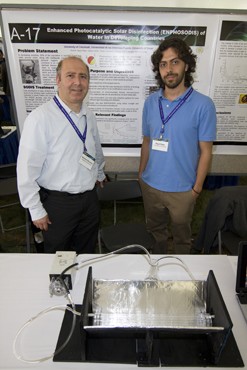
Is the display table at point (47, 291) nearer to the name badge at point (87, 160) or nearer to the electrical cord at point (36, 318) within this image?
the electrical cord at point (36, 318)

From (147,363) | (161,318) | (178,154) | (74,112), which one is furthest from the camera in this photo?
(178,154)

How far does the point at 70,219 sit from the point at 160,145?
76 centimetres

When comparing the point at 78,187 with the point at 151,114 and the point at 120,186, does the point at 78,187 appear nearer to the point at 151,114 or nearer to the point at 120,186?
the point at 120,186

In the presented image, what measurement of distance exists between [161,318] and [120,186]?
1.29m

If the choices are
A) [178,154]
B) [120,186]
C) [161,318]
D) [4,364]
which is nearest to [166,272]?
[161,318]

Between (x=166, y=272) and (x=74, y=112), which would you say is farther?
(x=74, y=112)

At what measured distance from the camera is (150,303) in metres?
1.03

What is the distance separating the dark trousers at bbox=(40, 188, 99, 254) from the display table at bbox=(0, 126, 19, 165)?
1849mm

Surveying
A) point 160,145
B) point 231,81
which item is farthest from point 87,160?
point 231,81

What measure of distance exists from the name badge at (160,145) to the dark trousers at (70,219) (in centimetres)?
51

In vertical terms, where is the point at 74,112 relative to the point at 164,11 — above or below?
below

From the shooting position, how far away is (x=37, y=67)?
7.13ft

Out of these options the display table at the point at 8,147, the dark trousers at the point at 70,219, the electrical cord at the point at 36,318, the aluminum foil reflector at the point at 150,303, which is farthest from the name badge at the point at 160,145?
the display table at the point at 8,147

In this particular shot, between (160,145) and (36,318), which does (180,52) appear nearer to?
(160,145)
